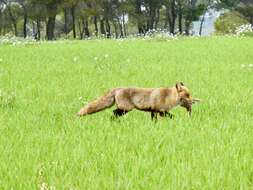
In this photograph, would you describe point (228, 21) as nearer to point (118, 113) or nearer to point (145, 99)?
point (118, 113)

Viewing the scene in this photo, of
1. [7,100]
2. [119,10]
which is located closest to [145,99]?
[7,100]

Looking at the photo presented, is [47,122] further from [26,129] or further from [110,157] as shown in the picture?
[110,157]

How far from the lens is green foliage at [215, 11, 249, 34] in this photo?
8444 centimetres

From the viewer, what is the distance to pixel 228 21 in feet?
286

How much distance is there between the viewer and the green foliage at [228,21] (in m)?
84.4

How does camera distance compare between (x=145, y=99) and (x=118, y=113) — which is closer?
(x=145, y=99)

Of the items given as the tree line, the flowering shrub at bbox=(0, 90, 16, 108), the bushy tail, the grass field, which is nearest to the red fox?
the bushy tail

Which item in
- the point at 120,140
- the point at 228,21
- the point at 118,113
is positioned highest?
the point at 228,21

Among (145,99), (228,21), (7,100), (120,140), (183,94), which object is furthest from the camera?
(228,21)

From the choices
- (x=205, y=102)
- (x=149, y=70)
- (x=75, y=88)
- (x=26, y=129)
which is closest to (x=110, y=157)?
(x=26, y=129)

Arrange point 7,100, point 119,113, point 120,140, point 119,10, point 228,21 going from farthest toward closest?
point 228,21
point 119,10
point 7,100
point 119,113
point 120,140

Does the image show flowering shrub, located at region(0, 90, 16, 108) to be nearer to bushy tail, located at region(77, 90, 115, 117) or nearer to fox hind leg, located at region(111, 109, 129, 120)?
bushy tail, located at region(77, 90, 115, 117)

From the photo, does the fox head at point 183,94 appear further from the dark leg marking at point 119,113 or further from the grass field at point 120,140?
the dark leg marking at point 119,113

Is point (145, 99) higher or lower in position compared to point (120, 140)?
higher
